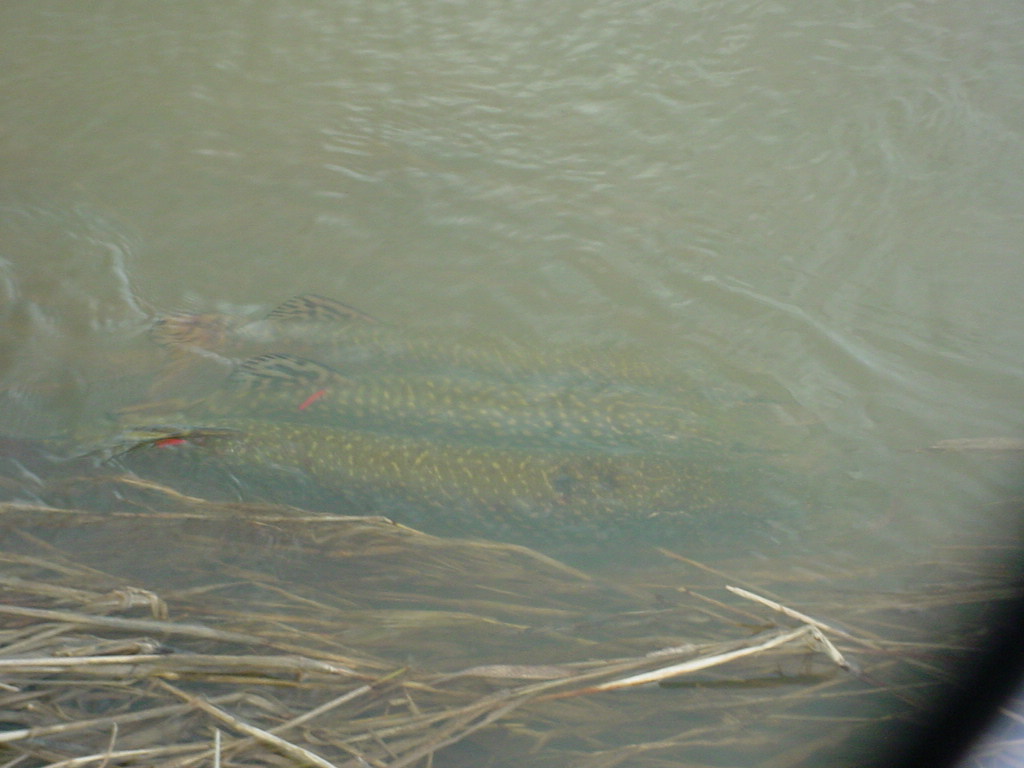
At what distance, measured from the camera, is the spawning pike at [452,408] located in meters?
2.97

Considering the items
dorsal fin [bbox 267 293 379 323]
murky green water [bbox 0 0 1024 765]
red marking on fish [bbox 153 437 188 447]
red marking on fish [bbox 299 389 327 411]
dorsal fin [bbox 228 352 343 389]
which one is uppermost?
murky green water [bbox 0 0 1024 765]

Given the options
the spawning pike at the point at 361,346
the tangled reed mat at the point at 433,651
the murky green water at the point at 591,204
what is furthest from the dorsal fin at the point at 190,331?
the tangled reed mat at the point at 433,651

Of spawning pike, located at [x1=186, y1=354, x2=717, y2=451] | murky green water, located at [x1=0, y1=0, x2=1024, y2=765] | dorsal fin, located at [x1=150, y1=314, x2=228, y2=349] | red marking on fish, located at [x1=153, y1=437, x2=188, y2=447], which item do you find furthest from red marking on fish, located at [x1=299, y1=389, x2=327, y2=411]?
dorsal fin, located at [x1=150, y1=314, x2=228, y2=349]

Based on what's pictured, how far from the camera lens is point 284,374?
3.21 metres

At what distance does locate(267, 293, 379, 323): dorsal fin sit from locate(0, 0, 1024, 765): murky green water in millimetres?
223

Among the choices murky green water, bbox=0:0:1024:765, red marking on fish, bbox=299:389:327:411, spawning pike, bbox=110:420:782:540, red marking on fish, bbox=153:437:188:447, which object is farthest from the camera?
murky green water, bbox=0:0:1024:765

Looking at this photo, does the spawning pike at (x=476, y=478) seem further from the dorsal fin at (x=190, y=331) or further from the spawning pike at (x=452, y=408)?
the dorsal fin at (x=190, y=331)

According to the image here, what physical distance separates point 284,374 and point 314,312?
0.49 meters

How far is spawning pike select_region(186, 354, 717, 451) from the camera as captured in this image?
9.76 ft

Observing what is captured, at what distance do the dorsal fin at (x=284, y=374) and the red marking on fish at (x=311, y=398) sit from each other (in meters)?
0.03

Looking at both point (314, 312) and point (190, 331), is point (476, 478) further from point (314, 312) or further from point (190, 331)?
point (190, 331)

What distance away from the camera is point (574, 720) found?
2082 mm

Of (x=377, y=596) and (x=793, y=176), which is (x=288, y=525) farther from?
(x=793, y=176)

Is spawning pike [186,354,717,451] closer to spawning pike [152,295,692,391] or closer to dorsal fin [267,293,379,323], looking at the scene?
spawning pike [152,295,692,391]
